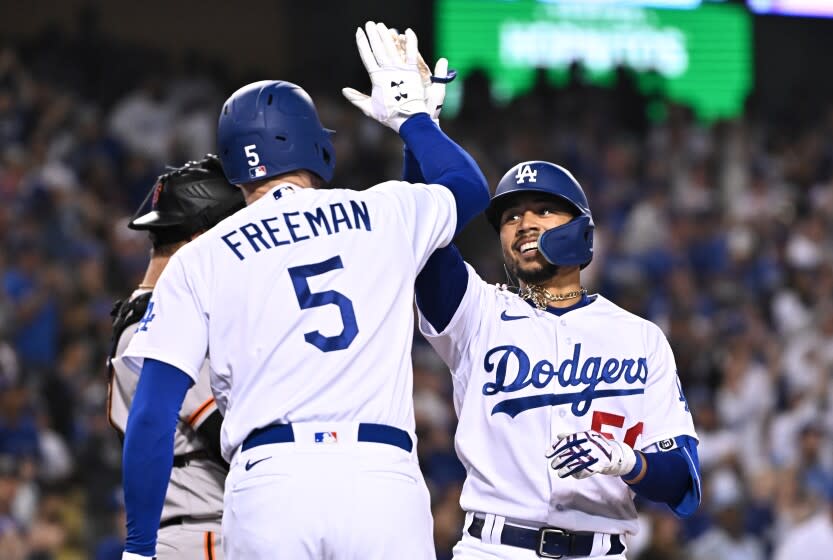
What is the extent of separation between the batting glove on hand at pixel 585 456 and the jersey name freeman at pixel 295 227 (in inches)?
33.6

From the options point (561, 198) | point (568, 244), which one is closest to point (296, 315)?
point (568, 244)

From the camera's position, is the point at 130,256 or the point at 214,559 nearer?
the point at 214,559

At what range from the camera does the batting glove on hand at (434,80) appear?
3951 millimetres

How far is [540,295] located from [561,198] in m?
0.32

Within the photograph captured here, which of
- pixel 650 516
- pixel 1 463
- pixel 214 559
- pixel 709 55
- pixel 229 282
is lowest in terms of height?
pixel 650 516

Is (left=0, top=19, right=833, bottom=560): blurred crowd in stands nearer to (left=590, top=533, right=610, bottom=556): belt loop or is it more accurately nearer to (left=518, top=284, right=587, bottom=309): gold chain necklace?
(left=518, top=284, right=587, bottom=309): gold chain necklace

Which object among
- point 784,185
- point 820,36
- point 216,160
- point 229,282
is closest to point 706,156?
point 784,185

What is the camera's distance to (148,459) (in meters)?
3.20

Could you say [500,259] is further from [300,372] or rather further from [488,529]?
[300,372]

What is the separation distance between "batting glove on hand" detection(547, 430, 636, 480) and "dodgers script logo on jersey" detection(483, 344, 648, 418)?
0.29 meters

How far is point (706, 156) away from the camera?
15023 millimetres

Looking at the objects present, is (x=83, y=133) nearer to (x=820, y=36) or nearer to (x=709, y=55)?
(x=709, y=55)

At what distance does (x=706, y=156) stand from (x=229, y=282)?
12.4 m

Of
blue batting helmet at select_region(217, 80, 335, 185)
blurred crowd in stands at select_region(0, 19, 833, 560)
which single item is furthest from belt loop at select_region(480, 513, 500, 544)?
blurred crowd in stands at select_region(0, 19, 833, 560)
